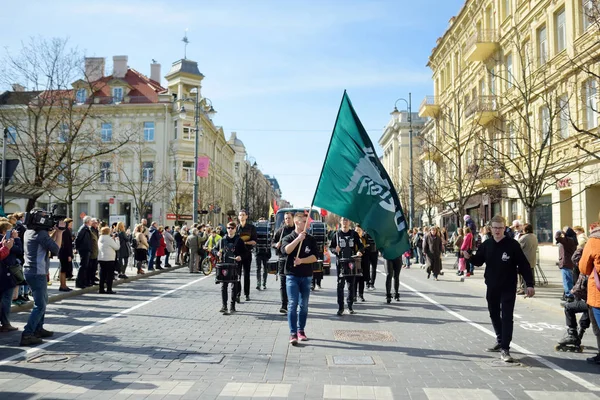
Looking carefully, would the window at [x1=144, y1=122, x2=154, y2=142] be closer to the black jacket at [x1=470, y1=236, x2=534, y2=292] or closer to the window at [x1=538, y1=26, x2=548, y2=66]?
the window at [x1=538, y1=26, x2=548, y2=66]

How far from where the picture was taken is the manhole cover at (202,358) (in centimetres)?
713

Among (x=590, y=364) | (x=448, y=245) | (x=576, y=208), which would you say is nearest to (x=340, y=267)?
(x=590, y=364)

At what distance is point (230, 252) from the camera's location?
11477 mm

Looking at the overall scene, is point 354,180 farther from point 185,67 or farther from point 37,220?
point 185,67

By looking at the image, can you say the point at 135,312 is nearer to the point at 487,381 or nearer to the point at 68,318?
the point at 68,318

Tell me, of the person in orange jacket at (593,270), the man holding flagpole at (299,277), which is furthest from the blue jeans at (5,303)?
the person in orange jacket at (593,270)

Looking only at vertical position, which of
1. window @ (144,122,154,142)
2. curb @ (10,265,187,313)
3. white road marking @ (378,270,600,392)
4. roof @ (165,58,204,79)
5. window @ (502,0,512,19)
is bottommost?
white road marking @ (378,270,600,392)

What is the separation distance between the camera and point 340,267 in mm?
11070

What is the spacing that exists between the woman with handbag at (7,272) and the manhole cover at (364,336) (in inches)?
202

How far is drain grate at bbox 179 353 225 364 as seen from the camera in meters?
7.13

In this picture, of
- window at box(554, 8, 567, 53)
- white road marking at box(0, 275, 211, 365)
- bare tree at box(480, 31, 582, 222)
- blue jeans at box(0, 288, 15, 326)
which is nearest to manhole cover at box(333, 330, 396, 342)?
white road marking at box(0, 275, 211, 365)

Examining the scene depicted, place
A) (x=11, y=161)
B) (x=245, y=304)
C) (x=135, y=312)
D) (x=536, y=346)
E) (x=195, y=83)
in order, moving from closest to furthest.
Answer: (x=536, y=346) → (x=135, y=312) → (x=245, y=304) → (x=11, y=161) → (x=195, y=83)

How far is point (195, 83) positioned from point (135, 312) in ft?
155

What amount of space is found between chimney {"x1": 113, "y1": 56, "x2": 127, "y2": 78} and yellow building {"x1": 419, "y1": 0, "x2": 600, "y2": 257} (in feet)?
107
